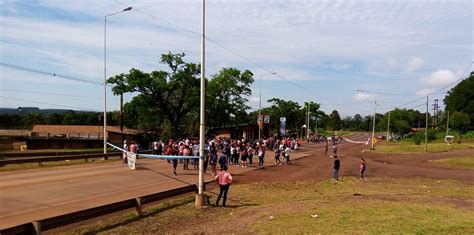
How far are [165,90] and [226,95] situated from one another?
1194 cm

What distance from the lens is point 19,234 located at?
973 centimetres

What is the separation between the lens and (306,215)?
13.6 metres

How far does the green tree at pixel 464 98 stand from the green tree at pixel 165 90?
87444 millimetres

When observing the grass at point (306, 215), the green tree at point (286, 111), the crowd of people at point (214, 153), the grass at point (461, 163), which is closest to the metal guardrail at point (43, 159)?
the crowd of people at point (214, 153)

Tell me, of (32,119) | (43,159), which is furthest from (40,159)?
(32,119)

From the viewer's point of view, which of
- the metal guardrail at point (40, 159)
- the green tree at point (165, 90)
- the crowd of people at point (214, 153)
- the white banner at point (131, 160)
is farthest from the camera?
the green tree at point (165, 90)

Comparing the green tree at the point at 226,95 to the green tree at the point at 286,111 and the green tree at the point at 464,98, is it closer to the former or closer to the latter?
the green tree at the point at 286,111

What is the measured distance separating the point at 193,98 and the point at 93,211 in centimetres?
4730

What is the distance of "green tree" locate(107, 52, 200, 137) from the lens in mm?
56125

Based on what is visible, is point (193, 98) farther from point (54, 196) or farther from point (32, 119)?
point (32, 119)

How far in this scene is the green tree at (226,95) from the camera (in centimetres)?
6581

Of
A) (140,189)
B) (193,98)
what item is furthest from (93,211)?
(193,98)

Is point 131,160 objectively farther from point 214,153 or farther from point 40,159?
point 40,159

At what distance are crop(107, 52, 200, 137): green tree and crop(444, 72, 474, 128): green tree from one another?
87444 mm
